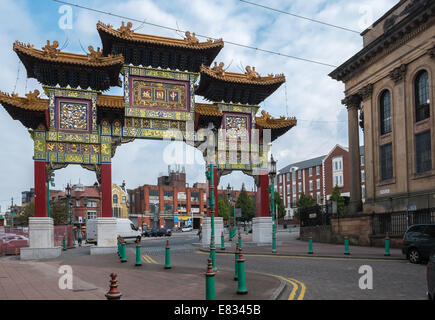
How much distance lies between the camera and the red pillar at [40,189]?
24891 millimetres

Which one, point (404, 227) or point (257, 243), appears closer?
point (404, 227)

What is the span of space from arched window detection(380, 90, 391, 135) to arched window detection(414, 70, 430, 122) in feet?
9.83

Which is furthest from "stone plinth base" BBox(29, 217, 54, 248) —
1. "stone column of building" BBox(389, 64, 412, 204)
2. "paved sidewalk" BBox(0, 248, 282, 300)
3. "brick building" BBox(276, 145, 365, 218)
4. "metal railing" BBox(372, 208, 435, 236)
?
"brick building" BBox(276, 145, 365, 218)

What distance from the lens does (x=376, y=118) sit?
30.8 metres

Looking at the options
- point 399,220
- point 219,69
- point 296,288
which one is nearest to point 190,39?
point 219,69

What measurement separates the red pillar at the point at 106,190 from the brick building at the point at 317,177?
5088cm

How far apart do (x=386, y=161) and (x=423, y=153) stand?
12.4ft

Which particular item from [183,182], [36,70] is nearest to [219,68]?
[36,70]

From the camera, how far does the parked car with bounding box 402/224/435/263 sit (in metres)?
16.5

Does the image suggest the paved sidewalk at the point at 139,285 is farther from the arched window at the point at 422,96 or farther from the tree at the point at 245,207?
the tree at the point at 245,207

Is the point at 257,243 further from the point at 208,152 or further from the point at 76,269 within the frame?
the point at 76,269

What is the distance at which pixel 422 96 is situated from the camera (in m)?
26.7
